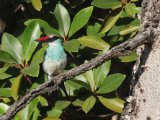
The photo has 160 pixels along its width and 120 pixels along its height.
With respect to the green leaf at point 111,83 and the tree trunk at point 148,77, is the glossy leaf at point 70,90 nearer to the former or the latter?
the green leaf at point 111,83

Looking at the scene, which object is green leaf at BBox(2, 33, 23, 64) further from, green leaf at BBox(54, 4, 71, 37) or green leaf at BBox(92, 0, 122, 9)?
green leaf at BBox(92, 0, 122, 9)

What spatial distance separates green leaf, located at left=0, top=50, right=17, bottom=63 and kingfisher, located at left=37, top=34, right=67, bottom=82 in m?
0.18

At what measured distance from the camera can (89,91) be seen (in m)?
2.26

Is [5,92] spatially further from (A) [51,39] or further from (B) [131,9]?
(B) [131,9]

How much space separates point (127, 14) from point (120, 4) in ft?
0.22

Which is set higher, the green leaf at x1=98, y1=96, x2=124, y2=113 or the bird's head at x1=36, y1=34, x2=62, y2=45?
the bird's head at x1=36, y1=34, x2=62, y2=45

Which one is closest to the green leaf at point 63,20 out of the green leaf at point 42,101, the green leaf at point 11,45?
the green leaf at point 11,45

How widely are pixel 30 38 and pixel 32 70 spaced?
0.29 metres

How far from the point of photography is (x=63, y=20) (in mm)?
2379

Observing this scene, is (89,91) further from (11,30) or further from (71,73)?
(71,73)

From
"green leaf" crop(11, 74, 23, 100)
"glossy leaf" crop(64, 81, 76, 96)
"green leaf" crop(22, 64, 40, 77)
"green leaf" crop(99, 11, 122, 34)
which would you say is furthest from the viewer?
"glossy leaf" crop(64, 81, 76, 96)

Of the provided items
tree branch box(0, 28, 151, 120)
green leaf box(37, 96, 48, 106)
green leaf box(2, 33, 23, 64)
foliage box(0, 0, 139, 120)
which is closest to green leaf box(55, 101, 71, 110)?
foliage box(0, 0, 139, 120)

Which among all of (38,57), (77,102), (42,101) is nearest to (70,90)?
(77,102)

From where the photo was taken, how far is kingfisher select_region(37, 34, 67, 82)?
2384mm
